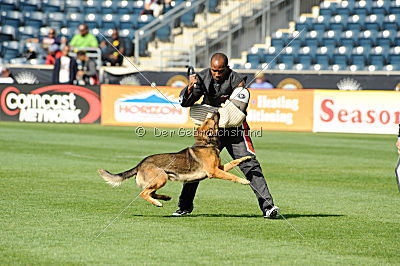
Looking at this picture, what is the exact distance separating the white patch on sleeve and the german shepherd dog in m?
0.28

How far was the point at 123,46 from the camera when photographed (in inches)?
1156

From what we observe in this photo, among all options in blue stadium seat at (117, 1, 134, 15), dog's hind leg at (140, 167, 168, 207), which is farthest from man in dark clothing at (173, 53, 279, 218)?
blue stadium seat at (117, 1, 134, 15)

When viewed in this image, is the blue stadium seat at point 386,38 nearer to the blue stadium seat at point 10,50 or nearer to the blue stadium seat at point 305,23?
the blue stadium seat at point 305,23

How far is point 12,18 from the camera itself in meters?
32.7

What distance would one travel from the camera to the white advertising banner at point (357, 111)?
80.1ft

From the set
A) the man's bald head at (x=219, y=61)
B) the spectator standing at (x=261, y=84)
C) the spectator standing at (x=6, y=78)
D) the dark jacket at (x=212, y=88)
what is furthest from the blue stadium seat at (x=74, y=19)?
the man's bald head at (x=219, y=61)

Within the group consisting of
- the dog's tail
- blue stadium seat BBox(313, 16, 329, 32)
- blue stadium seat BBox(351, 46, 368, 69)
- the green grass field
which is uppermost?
blue stadium seat BBox(313, 16, 329, 32)

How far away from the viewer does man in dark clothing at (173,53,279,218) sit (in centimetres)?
866

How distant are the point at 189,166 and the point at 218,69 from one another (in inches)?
43.1

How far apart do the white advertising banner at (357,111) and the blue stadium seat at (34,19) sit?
1383 cm

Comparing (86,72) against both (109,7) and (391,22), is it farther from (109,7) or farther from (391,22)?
(391,22)

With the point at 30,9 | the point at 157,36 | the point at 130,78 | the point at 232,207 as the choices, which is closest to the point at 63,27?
the point at 30,9

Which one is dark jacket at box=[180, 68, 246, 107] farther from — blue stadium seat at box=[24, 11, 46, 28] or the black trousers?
blue stadium seat at box=[24, 11, 46, 28]

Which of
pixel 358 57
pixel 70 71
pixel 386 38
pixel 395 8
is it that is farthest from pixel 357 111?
pixel 70 71
